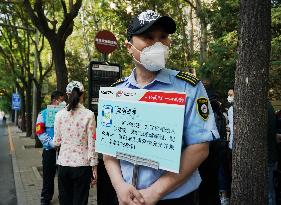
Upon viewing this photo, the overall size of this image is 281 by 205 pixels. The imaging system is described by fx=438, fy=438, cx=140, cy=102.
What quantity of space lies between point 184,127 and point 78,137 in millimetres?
3114

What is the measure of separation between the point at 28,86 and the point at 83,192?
23.7 meters

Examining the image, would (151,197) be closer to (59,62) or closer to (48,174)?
(48,174)

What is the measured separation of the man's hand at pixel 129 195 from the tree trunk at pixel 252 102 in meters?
2.68

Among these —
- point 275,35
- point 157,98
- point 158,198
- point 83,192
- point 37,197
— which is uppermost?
point 275,35

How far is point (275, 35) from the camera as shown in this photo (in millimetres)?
15266

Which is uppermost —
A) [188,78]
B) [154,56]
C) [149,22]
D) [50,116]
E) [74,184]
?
[149,22]

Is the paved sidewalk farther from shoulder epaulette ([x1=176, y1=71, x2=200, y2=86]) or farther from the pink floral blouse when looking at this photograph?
shoulder epaulette ([x1=176, y1=71, x2=200, y2=86])

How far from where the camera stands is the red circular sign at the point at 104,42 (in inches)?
332

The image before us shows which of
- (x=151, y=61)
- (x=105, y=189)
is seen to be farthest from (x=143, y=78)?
(x=105, y=189)

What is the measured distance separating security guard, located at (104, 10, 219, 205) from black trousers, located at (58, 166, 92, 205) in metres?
2.71

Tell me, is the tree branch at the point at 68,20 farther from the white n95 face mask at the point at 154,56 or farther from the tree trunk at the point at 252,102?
the white n95 face mask at the point at 154,56

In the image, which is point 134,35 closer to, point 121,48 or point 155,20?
point 155,20

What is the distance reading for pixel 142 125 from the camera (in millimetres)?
2535

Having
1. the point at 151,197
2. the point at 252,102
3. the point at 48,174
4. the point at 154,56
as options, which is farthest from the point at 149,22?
the point at 48,174
